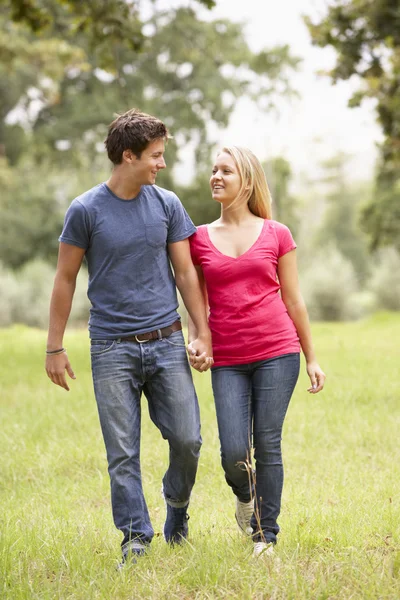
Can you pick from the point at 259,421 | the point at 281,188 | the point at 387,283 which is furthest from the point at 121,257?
the point at 281,188

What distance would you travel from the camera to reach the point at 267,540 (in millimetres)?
4461

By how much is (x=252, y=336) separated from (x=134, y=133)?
123cm

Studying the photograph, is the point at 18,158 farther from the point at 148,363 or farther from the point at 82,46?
the point at 148,363

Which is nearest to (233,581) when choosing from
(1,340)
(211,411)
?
(211,411)

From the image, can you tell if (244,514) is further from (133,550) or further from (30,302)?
(30,302)

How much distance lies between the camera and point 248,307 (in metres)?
4.44

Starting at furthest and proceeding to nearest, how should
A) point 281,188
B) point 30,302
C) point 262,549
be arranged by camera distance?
point 281,188 < point 30,302 < point 262,549

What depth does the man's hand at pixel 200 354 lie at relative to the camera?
4.38 metres

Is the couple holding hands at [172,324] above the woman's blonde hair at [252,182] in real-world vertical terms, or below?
below

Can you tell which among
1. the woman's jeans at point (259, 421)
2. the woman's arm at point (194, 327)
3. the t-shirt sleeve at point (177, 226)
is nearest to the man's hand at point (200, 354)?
the woman's arm at point (194, 327)

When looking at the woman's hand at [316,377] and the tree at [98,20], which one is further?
the tree at [98,20]

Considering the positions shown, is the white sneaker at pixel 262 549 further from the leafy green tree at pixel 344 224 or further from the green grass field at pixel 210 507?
the leafy green tree at pixel 344 224

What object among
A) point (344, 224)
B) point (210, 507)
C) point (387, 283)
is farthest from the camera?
point (344, 224)

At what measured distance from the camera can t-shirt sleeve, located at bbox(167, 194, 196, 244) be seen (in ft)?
14.9
